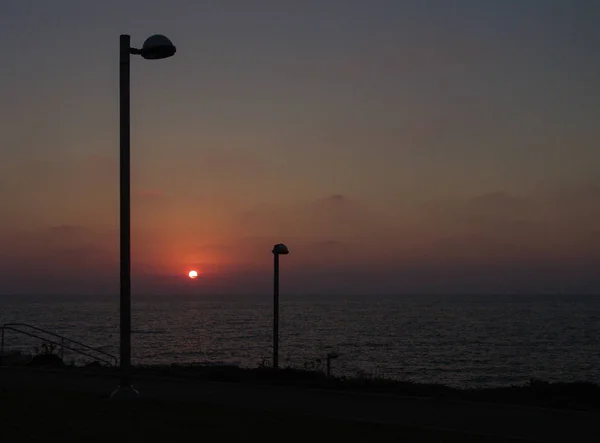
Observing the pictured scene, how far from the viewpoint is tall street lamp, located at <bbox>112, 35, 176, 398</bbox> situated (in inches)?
444

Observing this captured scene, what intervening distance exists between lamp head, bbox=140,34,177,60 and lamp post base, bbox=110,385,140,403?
4830 millimetres

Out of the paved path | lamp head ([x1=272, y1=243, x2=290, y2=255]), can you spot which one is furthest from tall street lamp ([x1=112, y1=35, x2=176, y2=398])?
lamp head ([x1=272, y1=243, x2=290, y2=255])

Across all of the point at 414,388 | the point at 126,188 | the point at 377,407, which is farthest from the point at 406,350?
the point at 126,188

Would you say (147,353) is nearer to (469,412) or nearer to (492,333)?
(492,333)

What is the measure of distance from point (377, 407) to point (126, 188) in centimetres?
481

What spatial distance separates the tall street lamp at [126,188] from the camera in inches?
444

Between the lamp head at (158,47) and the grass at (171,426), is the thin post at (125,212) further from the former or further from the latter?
the grass at (171,426)

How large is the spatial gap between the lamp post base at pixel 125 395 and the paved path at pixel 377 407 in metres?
0.73

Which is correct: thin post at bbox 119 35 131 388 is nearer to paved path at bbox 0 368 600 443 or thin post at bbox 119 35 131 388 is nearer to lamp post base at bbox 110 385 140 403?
lamp post base at bbox 110 385 140 403

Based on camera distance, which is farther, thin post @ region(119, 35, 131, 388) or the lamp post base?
the lamp post base

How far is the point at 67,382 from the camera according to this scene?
46.3 ft

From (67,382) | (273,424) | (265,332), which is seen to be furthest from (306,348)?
(273,424)

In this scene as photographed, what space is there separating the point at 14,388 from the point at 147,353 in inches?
1551

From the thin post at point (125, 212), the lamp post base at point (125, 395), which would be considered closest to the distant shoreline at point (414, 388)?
the lamp post base at point (125, 395)
